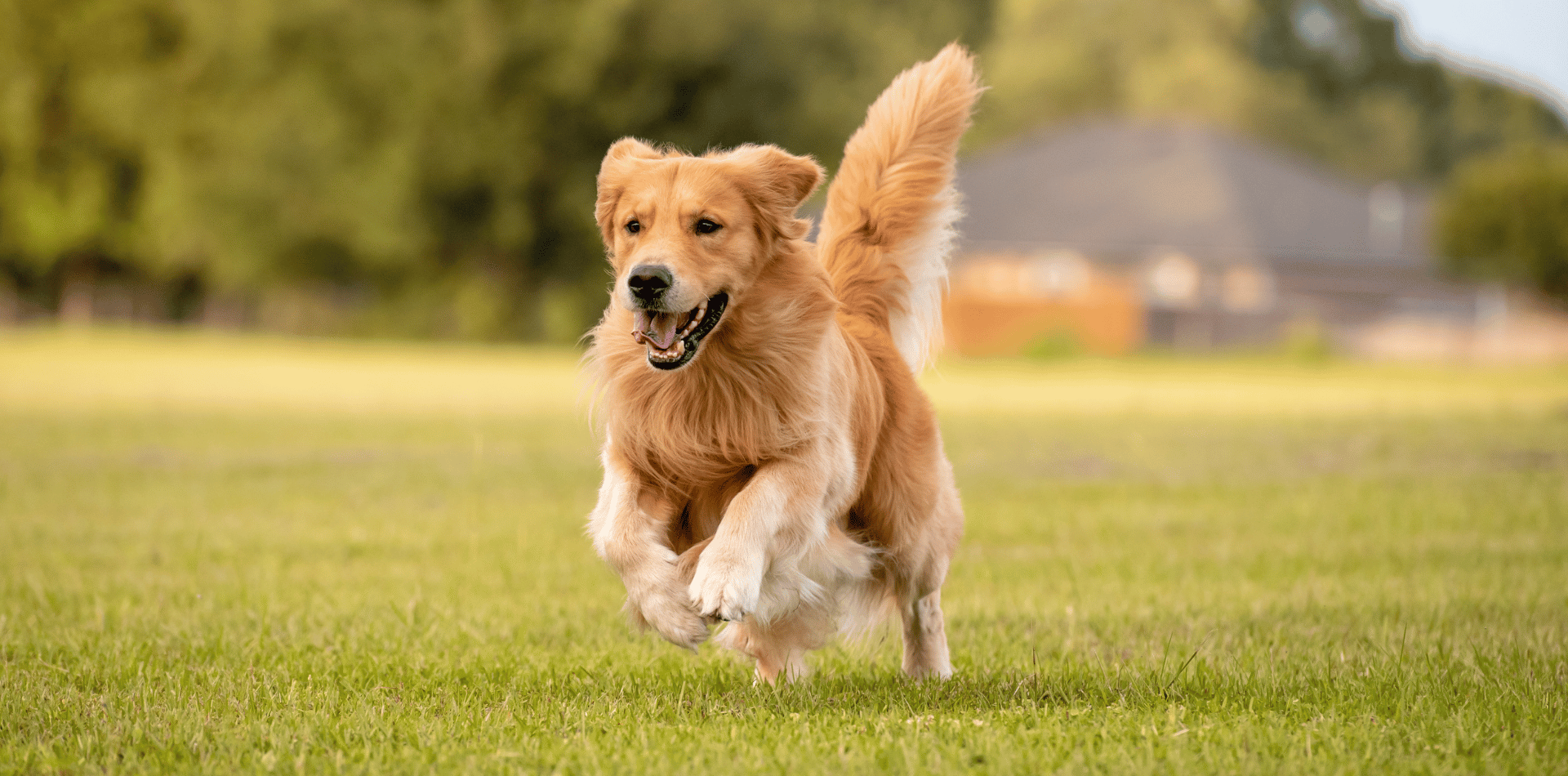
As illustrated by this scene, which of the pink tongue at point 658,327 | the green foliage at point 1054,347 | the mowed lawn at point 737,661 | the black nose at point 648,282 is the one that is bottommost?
the green foliage at point 1054,347

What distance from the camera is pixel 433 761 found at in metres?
3.76

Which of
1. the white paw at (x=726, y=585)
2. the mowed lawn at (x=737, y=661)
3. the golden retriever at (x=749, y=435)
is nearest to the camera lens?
the mowed lawn at (x=737, y=661)

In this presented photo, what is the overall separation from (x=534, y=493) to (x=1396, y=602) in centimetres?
619

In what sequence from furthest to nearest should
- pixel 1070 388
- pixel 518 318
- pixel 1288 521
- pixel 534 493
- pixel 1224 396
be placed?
pixel 518 318 → pixel 1070 388 → pixel 1224 396 → pixel 534 493 → pixel 1288 521

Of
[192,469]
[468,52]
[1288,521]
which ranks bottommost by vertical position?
[192,469]

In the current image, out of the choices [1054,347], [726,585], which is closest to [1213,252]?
[1054,347]

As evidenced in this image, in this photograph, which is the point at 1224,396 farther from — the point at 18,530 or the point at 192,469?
the point at 18,530

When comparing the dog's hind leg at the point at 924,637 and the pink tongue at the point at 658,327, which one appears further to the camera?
the dog's hind leg at the point at 924,637

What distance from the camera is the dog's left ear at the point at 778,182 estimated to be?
4.78 metres

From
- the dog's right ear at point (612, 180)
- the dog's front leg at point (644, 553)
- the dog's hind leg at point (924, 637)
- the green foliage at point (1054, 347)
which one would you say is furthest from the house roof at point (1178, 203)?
the dog's front leg at point (644, 553)

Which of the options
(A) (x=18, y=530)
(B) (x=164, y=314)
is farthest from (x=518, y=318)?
(A) (x=18, y=530)

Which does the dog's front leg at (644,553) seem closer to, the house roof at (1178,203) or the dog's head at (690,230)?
the dog's head at (690,230)

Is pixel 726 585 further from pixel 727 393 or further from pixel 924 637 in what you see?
pixel 924 637

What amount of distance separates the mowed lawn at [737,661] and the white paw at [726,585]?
0.32 m
